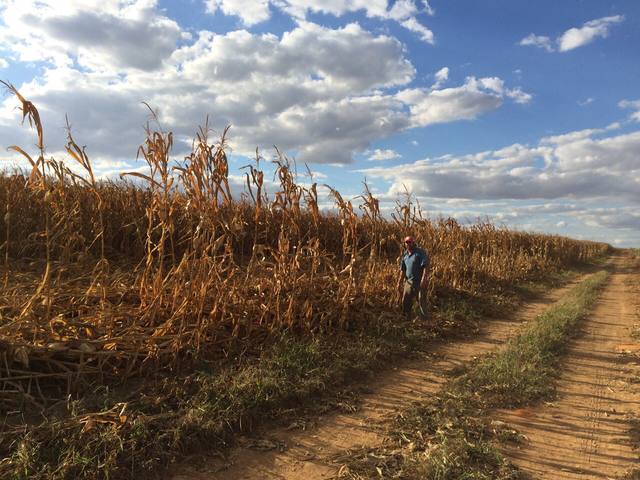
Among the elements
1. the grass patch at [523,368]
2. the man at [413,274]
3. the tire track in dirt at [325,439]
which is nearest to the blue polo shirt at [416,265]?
the man at [413,274]

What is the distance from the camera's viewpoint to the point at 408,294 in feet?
27.9

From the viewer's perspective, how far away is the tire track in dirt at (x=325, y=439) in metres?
3.46

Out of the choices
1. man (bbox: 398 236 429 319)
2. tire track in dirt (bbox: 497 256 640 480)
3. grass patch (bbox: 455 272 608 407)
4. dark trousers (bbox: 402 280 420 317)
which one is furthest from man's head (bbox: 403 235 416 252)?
tire track in dirt (bbox: 497 256 640 480)

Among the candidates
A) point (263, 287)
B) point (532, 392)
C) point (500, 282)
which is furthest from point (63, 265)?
point (500, 282)

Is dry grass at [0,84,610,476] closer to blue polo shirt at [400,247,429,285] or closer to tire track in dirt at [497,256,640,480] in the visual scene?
blue polo shirt at [400,247,429,285]

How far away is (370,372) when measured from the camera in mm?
5723

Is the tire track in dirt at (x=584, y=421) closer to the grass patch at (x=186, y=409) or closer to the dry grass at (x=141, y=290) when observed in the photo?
the grass patch at (x=186, y=409)

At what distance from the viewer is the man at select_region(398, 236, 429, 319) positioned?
8.45 metres

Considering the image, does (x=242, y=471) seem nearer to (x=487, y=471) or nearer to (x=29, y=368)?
(x=487, y=471)

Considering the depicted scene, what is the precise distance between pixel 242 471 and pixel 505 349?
4.90 metres

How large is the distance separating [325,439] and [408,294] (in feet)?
15.9

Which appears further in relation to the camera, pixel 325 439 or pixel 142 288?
pixel 142 288

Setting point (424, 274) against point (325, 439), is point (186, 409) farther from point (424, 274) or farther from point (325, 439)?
point (424, 274)

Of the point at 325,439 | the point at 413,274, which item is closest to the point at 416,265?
the point at 413,274
